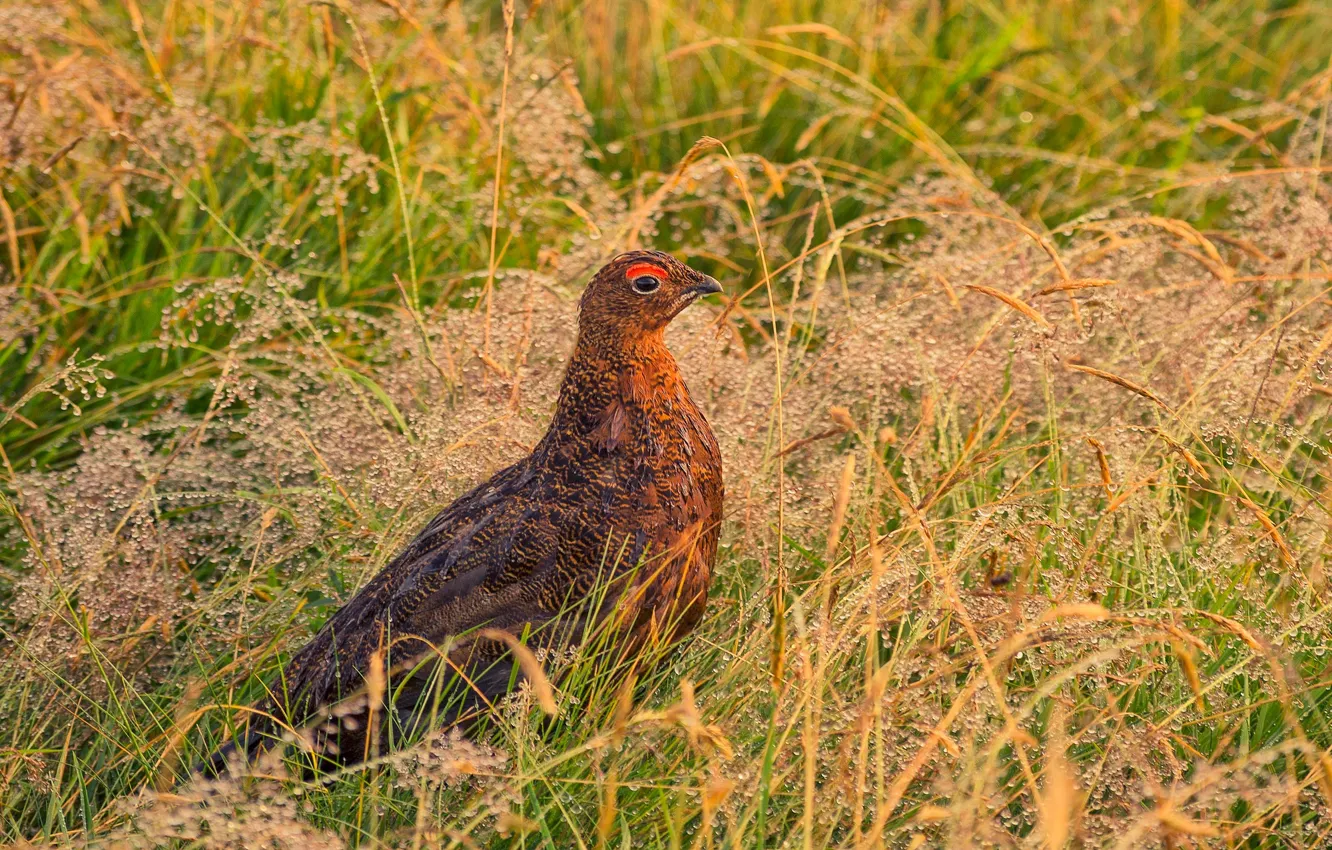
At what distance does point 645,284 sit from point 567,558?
0.67 m

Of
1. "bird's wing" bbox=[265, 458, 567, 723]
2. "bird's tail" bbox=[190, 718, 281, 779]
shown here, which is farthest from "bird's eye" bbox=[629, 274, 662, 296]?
"bird's tail" bbox=[190, 718, 281, 779]

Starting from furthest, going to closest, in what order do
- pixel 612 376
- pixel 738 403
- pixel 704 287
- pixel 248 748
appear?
1. pixel 738 403
2. pixel 704 287
3. pixel 612 376
4. pixel 248 748

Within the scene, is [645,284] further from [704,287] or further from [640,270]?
[704,287]

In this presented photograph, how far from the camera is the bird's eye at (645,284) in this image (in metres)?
3.36

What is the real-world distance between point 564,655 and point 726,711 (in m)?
0.38

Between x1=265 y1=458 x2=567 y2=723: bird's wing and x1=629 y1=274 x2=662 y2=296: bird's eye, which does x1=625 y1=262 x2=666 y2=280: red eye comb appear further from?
x1=265 y1=458 x2=567 y2=723: bird's wing

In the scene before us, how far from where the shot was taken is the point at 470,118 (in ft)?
16.5

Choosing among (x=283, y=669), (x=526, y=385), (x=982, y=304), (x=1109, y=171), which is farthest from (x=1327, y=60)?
(x=283, y=669)

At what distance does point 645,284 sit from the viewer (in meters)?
3.37

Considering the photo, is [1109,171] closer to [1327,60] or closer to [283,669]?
[1327,60]

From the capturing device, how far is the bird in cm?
314

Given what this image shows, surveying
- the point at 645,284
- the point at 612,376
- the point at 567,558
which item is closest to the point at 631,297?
the point at 645,284

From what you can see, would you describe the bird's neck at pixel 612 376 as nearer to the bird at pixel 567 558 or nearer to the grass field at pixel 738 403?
the bird at pixel 567 558

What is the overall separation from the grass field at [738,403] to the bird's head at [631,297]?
1.02 ft
